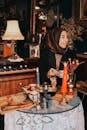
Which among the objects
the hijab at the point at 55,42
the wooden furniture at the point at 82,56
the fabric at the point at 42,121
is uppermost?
the hijab at the point at 55,42

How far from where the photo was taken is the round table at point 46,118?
214 centimetres

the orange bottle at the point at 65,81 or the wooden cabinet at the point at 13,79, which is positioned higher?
the orange bottle at the point at 65,81

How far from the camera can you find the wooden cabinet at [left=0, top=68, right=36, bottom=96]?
131 inches

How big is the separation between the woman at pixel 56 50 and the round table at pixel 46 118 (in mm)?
847

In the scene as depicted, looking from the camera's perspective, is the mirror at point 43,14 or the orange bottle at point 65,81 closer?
the orange bottle at point 65,81

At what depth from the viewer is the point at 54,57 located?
3225mm

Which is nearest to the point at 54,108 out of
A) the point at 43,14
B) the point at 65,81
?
the point at 65,81

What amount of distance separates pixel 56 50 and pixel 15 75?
662 mm

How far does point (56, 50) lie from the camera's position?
313 centimetres

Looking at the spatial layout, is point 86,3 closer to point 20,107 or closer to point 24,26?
point 24,26

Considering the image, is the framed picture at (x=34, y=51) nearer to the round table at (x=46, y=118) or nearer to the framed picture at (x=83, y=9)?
the framed picture at (x=83, y=9)

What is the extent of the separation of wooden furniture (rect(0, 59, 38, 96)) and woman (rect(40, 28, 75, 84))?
0.35 meters

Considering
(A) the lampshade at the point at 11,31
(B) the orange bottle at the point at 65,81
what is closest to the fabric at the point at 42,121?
(B) the orange bottle at the point at 65,81

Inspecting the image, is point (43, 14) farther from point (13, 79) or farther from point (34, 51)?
point (13, 79)
